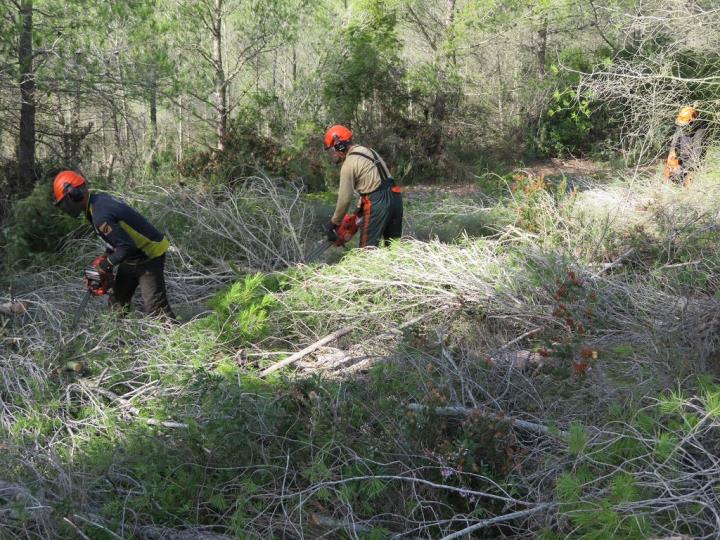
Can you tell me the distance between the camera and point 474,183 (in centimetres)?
1420

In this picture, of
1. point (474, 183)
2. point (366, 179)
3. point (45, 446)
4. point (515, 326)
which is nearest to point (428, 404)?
point (515, 326)

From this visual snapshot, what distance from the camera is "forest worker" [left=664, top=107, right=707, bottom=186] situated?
9625 mm

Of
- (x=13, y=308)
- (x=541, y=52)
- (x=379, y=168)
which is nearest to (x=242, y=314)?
(x=13, y=308)

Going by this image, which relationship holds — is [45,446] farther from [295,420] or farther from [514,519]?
[514,519]

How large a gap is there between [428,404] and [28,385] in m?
2.78

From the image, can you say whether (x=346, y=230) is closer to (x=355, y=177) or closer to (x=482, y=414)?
(x=355, y=177)

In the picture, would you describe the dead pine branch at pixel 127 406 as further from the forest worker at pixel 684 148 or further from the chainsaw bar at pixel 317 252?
the forest worker at pixel 684 148

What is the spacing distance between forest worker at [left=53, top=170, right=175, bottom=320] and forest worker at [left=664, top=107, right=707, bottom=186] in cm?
735

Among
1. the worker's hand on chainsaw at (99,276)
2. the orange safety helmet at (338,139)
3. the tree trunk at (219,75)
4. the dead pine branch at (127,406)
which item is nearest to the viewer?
the dead pine branch at (127,406)

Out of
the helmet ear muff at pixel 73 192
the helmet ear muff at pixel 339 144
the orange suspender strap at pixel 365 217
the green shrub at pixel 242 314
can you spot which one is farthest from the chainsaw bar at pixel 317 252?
the helmet ear muff at pixel 73 192

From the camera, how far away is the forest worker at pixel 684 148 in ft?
31.6

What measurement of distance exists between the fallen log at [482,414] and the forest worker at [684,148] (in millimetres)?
6873

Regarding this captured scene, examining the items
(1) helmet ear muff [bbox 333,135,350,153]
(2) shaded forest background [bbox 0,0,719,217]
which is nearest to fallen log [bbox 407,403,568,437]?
(1) helmet ear muff [bbox 333,135,350,153]

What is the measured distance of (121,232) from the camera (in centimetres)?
504
